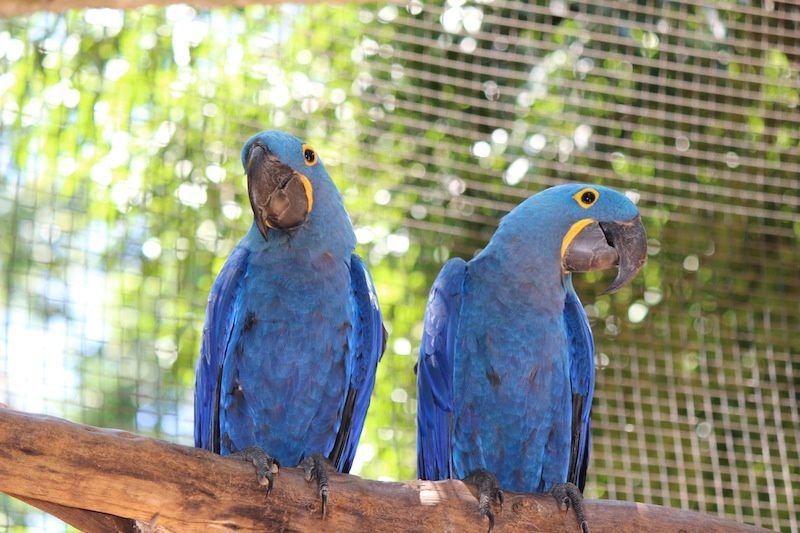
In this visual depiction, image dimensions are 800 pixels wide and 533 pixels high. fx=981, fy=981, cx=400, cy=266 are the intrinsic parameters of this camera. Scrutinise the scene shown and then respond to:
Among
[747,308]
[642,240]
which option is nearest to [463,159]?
[747,308]

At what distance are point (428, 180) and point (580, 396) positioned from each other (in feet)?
7.92

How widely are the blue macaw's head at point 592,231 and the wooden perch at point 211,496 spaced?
750 millimetres

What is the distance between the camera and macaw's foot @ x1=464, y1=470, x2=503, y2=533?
2.48 metres

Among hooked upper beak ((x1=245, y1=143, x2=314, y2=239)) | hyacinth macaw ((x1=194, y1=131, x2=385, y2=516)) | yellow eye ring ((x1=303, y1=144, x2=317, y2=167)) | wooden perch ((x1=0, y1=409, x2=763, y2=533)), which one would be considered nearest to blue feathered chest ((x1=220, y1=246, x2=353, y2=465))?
hyacinth macaw ((x1=194, y1=131, x2=385, y2=516))

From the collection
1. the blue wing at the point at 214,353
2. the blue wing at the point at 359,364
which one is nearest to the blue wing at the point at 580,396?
the blue wing at the point at 359,364

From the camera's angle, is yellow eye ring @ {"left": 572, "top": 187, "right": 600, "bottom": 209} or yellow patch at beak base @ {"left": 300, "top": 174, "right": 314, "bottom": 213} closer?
yellow patch at beak base @ {"left": 300, "top": 174, "right": 314, "bottom": 213}

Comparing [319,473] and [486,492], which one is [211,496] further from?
[486,492]

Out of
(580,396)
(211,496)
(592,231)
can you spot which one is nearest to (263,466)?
(211,496)

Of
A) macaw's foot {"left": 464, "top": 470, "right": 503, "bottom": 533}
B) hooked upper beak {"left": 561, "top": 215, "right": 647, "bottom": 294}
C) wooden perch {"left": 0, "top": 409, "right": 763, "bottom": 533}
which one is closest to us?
wooden perch {"left": 0, "top": 409, "right": 763, "bottom": 533}

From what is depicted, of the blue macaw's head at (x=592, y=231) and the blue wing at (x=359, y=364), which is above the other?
the blue macaw's head at (x=592, y=231)

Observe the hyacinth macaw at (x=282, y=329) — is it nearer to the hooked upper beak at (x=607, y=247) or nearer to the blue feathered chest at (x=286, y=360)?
the blue feathered chest at (x=286, y=360)

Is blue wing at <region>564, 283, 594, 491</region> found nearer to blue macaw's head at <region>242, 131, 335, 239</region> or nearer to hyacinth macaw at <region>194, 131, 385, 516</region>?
hyacinth macaw at <region>194, 131, 385, 516</region>

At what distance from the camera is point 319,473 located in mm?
2430

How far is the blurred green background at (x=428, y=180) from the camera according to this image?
184 inches
